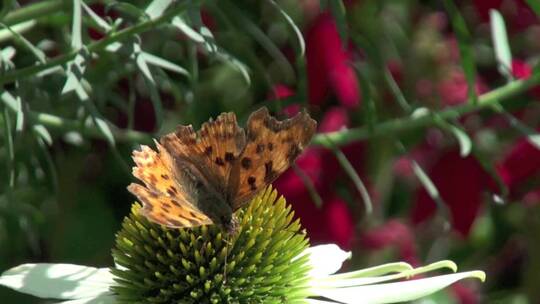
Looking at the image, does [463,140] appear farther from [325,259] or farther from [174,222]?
[174,222]

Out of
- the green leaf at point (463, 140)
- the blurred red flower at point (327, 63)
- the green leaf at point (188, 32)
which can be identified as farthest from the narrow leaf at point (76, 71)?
the blurred red flower at point (327, 63)

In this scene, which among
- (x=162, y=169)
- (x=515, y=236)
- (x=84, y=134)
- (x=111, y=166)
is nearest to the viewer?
(x=162, y=169)

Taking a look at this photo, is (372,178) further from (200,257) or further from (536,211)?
(200,257)

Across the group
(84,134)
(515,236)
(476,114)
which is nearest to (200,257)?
(84,134)

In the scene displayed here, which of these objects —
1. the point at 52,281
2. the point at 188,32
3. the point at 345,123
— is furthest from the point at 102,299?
the point at 345,123

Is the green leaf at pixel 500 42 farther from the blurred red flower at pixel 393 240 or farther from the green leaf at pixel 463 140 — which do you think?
the blurred red flower at pixel 393 240

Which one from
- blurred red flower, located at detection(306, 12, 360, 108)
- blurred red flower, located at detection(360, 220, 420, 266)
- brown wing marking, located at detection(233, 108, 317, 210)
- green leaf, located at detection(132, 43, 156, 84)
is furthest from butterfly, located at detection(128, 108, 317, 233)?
blurred red flower, located at detection(360, 220, 420, 266)
